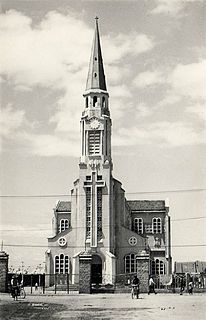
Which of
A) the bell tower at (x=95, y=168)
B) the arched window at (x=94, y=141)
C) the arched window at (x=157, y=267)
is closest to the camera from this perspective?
the bell tower at (x=95, y=168)

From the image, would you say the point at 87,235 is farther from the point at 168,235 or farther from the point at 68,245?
the point at 168,235

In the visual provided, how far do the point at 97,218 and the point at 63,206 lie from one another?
6455mm

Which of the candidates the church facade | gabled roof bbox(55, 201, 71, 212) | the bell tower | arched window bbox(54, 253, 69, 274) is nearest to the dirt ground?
the church facade

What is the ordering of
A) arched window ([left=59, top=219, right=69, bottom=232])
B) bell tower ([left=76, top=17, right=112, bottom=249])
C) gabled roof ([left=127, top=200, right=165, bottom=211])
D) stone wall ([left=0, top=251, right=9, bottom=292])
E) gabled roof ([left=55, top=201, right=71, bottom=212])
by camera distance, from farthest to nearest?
gabled roof ([left=127, top=200, right=165, bottom=211]), gabled roof ([left=55, top=201, right=71, bottom=212]), arched window ([left=59, top=219, right=69, bottom=232]), bell tower ([left=76, top=17, right=112, bottom=249]), stone wall ([left=0, top=251, right=9, bottom=292])

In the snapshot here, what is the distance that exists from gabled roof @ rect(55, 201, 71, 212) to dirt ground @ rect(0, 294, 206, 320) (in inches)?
1248

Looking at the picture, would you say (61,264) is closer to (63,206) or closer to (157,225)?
(63,206)

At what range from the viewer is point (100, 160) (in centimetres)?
5225

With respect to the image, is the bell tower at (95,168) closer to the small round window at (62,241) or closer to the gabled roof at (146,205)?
the small round window at (62,241)

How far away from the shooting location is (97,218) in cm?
5181

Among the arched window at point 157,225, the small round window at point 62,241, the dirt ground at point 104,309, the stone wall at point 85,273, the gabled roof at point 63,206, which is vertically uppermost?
the gabled roof at point 63,206

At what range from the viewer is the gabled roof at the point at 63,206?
57.1 metres

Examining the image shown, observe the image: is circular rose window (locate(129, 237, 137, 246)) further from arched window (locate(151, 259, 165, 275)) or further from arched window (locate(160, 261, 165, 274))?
arched window (locate(160, 261, 165, 274))

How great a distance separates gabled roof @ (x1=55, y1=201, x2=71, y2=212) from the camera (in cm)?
5709

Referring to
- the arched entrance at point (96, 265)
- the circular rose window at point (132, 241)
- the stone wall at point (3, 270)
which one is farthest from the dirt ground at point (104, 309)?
Answer: the circular rose window at point (132, 241)
